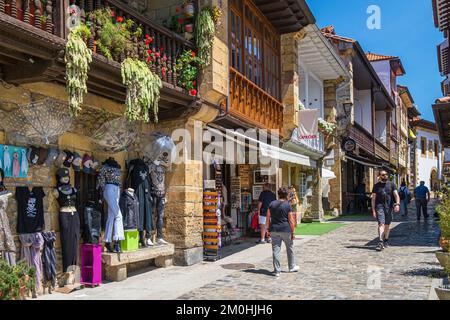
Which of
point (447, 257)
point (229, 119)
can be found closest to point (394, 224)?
point (229, 119)

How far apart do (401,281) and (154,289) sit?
3.85 m

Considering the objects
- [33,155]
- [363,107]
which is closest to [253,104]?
[33,155]

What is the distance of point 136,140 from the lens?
9102 millimetres

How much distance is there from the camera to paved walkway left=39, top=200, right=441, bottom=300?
6.84 metres

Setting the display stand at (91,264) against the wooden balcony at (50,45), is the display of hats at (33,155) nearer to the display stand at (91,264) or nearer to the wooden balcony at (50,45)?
the wooden balcony at (50,45)

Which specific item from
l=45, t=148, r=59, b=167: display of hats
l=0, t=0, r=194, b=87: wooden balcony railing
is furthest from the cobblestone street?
l=0, t=0, r=194, b=87: wooden balcony railing

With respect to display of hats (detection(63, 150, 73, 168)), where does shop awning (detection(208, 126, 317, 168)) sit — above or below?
above

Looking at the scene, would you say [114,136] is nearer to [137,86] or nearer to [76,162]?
[76,162]

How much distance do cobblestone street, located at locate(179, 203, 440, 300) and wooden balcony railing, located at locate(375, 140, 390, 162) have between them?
1886 centimetres

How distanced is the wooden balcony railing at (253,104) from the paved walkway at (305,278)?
3.23 meters

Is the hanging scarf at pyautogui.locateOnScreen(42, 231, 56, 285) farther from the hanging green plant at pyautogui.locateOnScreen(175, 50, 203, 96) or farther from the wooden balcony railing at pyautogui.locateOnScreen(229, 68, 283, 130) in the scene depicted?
the wooden balcony railing at pyautogui.locateOnScreen(229, 68, 283, 130)

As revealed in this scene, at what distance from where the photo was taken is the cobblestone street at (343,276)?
6.82 m

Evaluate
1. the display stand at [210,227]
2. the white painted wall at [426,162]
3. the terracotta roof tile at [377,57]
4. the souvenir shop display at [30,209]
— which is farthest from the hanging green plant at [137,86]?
the white painted wall at [426,162]

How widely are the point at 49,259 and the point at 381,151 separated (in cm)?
2890
